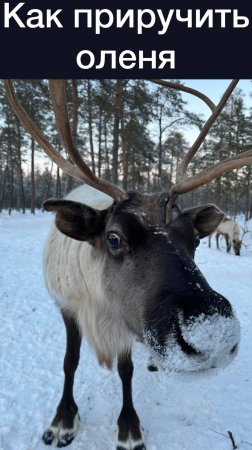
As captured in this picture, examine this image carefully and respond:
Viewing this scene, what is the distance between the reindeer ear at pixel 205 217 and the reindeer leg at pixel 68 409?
139cm

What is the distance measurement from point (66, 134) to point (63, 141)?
6 centimetres

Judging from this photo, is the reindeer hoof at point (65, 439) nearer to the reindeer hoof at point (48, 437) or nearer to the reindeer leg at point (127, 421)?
the reindeer hoof at point (48, 437)

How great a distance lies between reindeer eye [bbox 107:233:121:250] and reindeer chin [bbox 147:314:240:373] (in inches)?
28.5

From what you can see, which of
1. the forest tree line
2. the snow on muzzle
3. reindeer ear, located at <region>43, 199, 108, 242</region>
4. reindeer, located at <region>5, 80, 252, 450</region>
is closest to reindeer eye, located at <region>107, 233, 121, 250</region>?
reindeer, located at <region>5, 80, 252, 450</region>

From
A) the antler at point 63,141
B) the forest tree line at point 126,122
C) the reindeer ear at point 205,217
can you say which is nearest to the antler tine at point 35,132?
the antler at point 63,141

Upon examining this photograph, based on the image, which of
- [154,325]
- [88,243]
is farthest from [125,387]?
[154,325]

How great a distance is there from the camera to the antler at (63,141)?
2266mm

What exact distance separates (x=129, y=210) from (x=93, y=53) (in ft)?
12.3

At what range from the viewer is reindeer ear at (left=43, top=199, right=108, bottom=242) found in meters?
2.25

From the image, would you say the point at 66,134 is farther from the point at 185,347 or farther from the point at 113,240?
the point at 185,347

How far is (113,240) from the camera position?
2152 millimetres

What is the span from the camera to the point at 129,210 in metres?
2.20

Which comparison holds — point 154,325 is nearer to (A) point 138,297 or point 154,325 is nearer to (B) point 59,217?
(A) point 138,297

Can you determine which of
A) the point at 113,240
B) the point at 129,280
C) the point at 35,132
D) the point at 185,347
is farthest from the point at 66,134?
the point at 185,347
